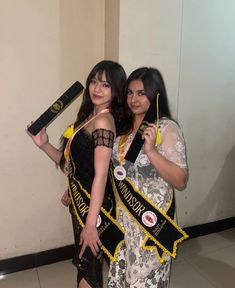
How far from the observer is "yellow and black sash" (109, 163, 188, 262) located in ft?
4.11

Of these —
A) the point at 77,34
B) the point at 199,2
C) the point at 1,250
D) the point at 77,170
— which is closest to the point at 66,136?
the point at 77,170

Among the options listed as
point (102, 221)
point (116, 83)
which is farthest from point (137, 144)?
point (102, 221)

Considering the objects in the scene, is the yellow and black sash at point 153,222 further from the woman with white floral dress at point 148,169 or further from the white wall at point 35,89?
the white wall at point 35,89

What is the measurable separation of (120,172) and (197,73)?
1177 millimetres

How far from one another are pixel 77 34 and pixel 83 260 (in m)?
1.24

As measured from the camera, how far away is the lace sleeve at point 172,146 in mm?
1189

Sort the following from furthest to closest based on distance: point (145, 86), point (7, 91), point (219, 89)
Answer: point (219, 89) → point (7, 91) → point (145, 86)

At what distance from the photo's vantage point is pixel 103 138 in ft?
3.86

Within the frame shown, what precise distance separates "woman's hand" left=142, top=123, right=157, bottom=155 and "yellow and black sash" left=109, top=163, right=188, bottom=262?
0.75ft

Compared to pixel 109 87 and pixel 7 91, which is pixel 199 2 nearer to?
pixel 109 87

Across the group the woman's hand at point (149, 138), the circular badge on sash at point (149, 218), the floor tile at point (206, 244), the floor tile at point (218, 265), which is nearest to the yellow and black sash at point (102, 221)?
the circular badge on sash at point (149, 218)

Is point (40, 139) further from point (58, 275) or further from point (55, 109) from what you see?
point (58, 275)

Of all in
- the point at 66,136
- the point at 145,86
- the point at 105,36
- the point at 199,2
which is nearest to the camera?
the point at 145,86

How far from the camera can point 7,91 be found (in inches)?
66.6
